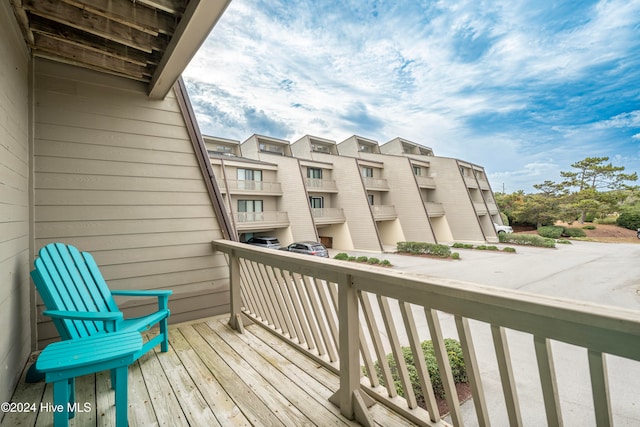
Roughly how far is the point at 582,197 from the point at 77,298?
3020 cm

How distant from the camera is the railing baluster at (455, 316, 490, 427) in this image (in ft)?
3.25

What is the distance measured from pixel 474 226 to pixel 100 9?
21.3 m

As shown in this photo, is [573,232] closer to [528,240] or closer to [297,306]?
[528,240]

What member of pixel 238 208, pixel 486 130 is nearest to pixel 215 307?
pixel 238 208

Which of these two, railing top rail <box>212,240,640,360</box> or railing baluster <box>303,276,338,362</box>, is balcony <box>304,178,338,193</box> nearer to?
railing baluster <box>303,276,338,362</box>

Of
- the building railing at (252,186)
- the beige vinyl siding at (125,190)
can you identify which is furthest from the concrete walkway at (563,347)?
the building railing at (252,186)

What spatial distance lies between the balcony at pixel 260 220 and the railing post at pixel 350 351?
1211 centimetres

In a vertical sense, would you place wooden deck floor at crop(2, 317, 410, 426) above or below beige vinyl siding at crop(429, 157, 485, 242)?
below

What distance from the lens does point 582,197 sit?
71.4 feet

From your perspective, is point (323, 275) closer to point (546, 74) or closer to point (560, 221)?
point (546, 74)

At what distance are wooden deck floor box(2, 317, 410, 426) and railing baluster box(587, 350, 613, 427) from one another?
0.90 meters

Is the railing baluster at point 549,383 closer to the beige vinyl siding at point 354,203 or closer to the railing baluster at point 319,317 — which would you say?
the railing baluster at point 319,317

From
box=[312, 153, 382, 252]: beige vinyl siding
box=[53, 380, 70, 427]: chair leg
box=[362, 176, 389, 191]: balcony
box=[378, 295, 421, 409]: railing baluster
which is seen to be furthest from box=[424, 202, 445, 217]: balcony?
box=[53, 380, 70, 427]: chair leg

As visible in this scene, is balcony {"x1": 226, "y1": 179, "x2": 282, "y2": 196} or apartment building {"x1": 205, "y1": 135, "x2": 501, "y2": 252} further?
apartment building {"x1": 205, "y1": 135, "x2": 501, "y2": 252}
